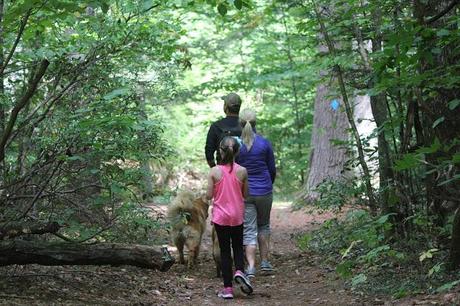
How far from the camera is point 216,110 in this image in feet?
77.5

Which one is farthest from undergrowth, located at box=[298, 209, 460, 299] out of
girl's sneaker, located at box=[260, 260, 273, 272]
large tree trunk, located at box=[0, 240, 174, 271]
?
large tree trunk, located at box=[0, 240, 174, 271]

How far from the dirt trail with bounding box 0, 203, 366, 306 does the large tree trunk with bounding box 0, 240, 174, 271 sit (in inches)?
11.8

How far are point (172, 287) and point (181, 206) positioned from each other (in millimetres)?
1153

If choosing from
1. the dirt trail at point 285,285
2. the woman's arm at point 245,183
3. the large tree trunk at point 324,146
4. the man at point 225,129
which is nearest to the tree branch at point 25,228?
the dirt trail at point 285,285

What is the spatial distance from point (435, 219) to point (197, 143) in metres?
16.7

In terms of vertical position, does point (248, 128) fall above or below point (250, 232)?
above

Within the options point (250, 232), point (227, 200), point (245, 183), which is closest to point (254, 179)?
point (250, 232)

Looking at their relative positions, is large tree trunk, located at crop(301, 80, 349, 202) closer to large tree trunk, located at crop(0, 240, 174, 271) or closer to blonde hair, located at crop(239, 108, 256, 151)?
blonde hair, located at crop(239, 108, 256, 151)

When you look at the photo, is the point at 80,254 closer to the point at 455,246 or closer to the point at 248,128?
the point at 248,128

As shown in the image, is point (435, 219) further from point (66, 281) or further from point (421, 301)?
point (66, 281)

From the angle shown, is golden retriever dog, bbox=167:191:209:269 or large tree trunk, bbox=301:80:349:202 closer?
golden retriever dog, bbox=167:191:209:269

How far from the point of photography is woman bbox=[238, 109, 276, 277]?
7.30m

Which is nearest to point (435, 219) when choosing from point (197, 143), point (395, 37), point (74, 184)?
point (395, 37)

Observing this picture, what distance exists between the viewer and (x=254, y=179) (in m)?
7.40
